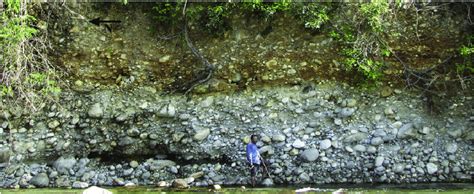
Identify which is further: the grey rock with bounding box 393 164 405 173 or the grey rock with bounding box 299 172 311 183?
the grey rock with bounding box 299 172 311 183

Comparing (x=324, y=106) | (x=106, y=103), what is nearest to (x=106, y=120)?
(x=106, y=103)

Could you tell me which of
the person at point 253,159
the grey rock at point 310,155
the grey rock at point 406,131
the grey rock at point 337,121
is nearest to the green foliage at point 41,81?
the person at point 253,159

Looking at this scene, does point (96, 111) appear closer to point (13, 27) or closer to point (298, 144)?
point (13, 27)

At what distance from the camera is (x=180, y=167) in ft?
32.2

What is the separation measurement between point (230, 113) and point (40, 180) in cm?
389

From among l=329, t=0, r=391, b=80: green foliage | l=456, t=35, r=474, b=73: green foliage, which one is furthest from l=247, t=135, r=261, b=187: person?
l=456, t=35, r=474, b=73: green foliage

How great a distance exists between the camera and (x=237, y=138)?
9.98 metres

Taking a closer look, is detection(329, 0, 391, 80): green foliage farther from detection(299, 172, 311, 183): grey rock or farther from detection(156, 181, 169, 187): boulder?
detection(156, 181, 169, 187): boulder

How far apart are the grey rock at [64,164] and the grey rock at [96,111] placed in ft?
3.32

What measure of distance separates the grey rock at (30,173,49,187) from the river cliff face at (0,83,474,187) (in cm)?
2

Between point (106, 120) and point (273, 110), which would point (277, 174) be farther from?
point (106, 120)

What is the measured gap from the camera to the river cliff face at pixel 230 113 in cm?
940

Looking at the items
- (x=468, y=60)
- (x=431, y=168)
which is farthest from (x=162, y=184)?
(x=468, y=60)

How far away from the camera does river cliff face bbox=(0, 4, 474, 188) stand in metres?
9.40
